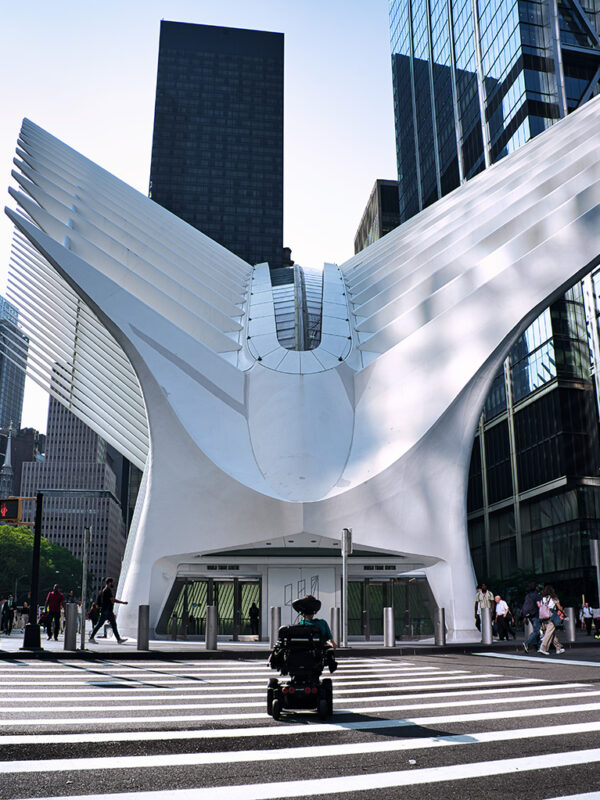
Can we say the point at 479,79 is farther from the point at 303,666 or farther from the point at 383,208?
the point at 303,666

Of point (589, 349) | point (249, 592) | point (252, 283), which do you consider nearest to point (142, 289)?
point (252, 283)

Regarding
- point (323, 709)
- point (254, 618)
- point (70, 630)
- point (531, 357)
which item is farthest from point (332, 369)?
point (531, 357)

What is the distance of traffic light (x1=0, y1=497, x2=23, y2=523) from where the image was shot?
17.6m

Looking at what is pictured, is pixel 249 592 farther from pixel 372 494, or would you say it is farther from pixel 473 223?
pixel 473 223

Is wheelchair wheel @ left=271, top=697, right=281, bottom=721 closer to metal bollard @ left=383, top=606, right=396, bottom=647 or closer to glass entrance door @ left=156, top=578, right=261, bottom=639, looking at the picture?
metal bollard @ left=383, top=606, right=396, bottom=647

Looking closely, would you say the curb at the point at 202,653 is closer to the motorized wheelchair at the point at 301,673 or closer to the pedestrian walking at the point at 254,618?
the pedestrian walking at the point at 254,618

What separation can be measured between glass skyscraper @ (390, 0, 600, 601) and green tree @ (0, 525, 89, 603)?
1897 inches

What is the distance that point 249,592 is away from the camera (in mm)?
24266

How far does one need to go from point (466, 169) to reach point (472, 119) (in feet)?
14.1

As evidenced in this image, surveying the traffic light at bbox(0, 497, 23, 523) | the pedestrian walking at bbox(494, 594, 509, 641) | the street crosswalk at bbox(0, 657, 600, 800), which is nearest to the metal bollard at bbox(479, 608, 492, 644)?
the pedestrian walking at bbox(494, 594, 509, 641)

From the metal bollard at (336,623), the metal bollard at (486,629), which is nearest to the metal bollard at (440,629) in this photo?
the metal bollard at (486,629)

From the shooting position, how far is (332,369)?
27.9 meters

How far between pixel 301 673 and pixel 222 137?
177087 millimetres

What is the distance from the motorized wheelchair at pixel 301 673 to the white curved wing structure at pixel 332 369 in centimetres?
1438
